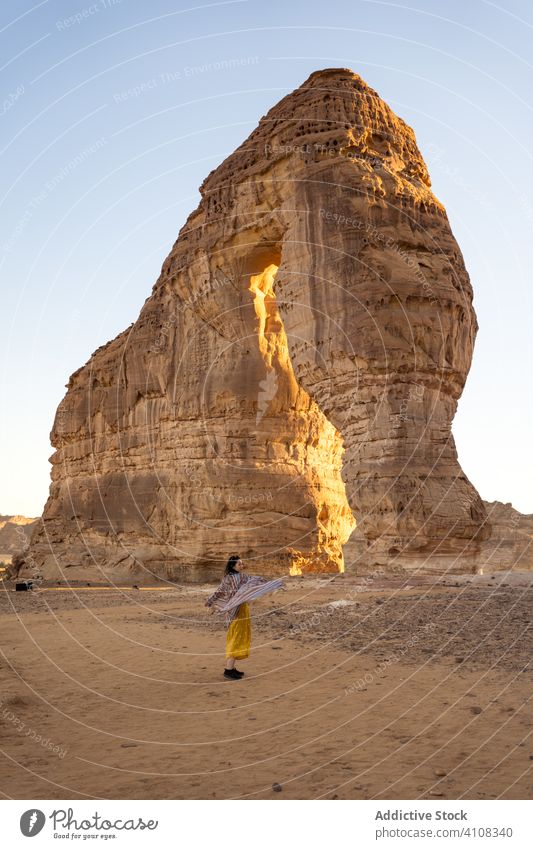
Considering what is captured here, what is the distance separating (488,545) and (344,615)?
24978mm

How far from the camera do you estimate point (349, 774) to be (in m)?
4.94

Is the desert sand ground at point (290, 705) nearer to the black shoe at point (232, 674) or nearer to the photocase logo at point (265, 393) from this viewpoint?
the black shoe at point (232, 674)

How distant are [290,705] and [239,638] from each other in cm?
179

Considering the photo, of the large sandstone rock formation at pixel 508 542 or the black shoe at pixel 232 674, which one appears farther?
the large sandstone rock formation at pixel 508 542

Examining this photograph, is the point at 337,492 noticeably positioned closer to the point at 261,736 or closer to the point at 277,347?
the point at 277,347

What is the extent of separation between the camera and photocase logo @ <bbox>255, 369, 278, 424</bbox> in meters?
28.7

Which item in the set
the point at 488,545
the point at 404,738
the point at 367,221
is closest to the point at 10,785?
the point at 404,738
